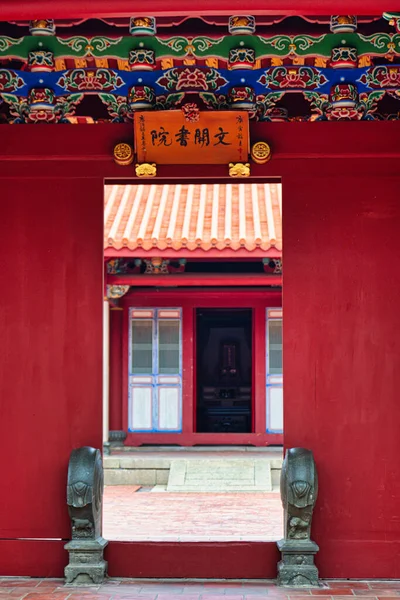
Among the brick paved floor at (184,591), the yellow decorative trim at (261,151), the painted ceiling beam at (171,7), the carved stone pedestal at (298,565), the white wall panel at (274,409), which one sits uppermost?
the painted ceiling beam at (171,7)

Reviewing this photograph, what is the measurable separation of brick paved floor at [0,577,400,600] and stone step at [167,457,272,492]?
5748mm

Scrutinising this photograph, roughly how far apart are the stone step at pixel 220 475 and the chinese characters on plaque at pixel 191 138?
6448 millimetres

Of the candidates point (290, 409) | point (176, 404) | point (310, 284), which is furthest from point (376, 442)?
point (176, 404)

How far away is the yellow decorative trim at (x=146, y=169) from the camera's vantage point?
637 cm

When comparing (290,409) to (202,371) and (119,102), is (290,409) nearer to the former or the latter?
(119,102)

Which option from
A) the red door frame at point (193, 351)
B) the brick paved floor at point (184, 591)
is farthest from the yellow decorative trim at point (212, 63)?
the red door frame at point (193, 351)

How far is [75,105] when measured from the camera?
6.41m

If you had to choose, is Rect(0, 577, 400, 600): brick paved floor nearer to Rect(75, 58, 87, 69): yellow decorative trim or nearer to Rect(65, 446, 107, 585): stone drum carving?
Rect(65, 446, 107, 585): stone drum carving

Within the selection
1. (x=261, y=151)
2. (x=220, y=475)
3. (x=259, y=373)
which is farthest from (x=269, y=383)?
(x=261, y=151)

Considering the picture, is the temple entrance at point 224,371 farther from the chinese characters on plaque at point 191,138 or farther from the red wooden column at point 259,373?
the chinese characters on plaque at point 191,138

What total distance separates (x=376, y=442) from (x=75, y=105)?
316cm

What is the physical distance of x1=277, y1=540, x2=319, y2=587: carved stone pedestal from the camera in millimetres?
6000

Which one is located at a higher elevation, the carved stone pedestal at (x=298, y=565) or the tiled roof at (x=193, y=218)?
the tiled roof at (x=193, y=218)

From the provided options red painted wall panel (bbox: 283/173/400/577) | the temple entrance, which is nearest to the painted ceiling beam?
red painted wall panel (bbox: 283/173/400/577)
